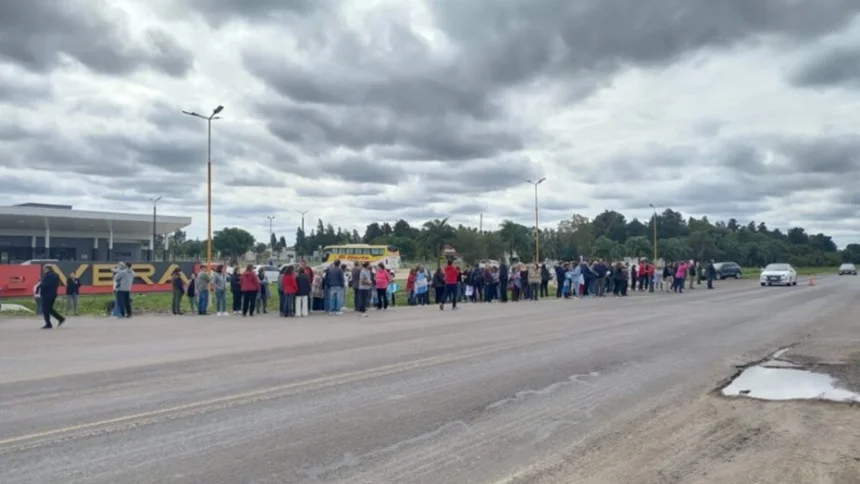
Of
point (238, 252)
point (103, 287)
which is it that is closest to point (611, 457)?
point (103, 287)

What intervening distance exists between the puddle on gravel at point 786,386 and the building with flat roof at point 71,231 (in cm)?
6622

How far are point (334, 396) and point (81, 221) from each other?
6862 centimetres

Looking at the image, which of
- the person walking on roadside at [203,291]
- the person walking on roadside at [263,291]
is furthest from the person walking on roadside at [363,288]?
the person walking on roadside at [203,291]

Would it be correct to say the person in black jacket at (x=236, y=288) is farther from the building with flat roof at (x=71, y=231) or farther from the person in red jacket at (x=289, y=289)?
the building with flat roof at (x=71, y=231)

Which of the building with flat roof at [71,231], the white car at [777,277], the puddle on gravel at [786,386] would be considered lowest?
the puddle on gravel at [786,386]

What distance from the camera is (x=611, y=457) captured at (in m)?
6.60

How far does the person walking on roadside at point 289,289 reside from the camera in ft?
77.0

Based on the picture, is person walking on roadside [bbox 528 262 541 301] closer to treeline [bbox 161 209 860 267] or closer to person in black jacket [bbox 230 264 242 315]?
person in black jacket [bbox 230 264 242 315]

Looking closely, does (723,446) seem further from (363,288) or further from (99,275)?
(99,275)

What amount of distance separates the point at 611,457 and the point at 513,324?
12.9 metres

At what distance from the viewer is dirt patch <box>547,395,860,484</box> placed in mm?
6098

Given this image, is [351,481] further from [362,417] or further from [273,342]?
[273,342]

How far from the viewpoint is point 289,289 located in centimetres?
2352

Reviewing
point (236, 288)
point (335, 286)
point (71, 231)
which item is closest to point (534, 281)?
point (335, 286)
